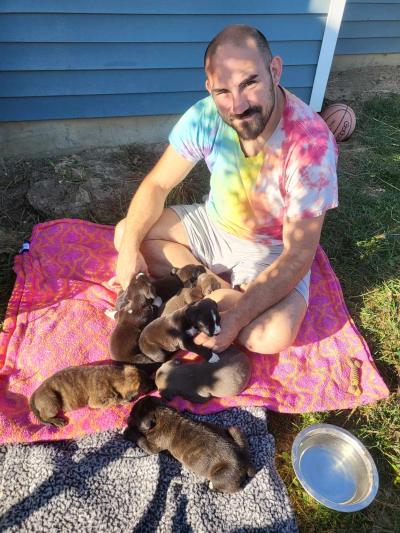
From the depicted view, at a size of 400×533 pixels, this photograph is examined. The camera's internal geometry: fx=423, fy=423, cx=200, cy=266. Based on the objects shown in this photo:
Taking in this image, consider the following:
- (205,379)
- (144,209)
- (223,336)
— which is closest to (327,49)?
(144,209)

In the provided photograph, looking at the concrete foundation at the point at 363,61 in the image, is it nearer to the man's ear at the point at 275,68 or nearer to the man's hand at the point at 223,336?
the man's ear at the point at 275,68

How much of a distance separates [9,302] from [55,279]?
1.59 feet

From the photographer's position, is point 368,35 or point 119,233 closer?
point 119,233

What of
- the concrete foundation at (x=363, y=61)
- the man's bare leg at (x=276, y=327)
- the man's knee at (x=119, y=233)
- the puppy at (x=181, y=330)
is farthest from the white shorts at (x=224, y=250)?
the concrete foundation at (x=363, y=61)

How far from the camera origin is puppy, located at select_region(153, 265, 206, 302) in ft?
13.1

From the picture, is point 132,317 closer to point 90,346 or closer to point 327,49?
point 90,346

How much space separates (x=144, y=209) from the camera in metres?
4.03

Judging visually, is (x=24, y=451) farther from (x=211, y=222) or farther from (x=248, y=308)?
(x=211, y=222)

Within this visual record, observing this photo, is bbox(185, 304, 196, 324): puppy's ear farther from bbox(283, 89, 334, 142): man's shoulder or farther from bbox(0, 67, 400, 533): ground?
bbox(283, 89, 334, 142): man's shoulder

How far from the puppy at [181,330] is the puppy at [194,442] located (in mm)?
421

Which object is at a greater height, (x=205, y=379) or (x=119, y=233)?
(x=119, y=233)

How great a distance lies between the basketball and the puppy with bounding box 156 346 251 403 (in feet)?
15.5

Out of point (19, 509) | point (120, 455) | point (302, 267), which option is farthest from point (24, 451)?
point (302, 267)

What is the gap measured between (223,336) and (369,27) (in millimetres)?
8122
